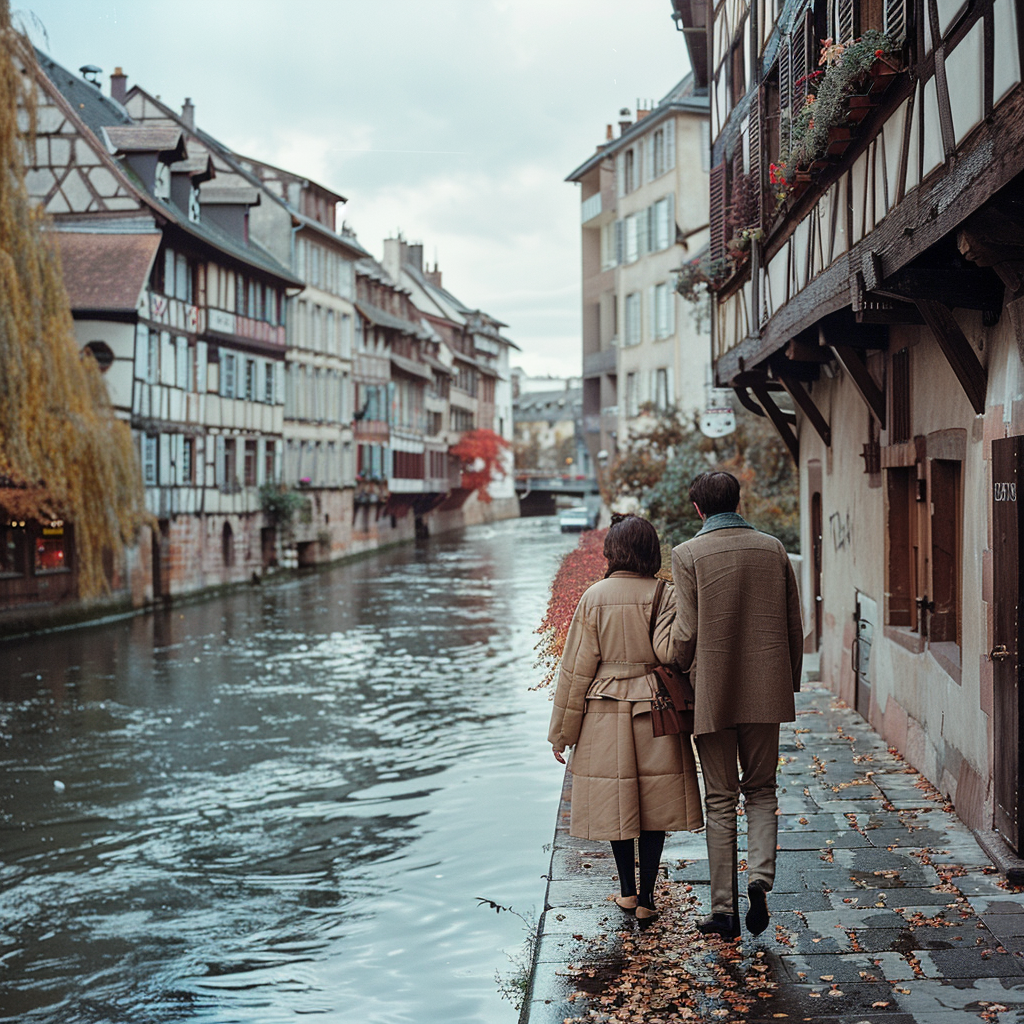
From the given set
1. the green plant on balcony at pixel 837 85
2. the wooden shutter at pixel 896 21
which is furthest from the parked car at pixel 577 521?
the wooden shutter at pixel 896 21

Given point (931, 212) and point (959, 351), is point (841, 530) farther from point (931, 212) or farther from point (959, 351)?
point (931, 212)

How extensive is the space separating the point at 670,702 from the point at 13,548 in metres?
22.0

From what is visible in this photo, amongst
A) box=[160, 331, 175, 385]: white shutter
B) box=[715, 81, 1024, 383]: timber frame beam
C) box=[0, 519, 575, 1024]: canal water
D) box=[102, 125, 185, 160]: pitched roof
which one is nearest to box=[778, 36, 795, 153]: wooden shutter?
box=[715, 81, 1024, 383]: timber frame beam

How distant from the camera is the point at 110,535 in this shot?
23766mm

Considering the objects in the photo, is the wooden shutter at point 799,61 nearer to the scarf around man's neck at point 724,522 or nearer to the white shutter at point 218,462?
the scarf around man's neck at point 724,522

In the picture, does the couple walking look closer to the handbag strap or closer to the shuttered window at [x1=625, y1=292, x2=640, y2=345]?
the handbag strap

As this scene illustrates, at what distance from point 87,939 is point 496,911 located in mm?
2649

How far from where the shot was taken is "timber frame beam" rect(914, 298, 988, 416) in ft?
20.7

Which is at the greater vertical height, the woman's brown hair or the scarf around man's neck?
the scarf around man's neck

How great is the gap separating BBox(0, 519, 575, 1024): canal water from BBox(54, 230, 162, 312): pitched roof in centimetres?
824

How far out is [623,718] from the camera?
4.83m

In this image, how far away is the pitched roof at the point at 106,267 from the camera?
27.7 meters

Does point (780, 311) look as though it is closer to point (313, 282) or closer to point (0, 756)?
point (0, 756)

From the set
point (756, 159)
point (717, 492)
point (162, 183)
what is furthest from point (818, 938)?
point (162, 183)
